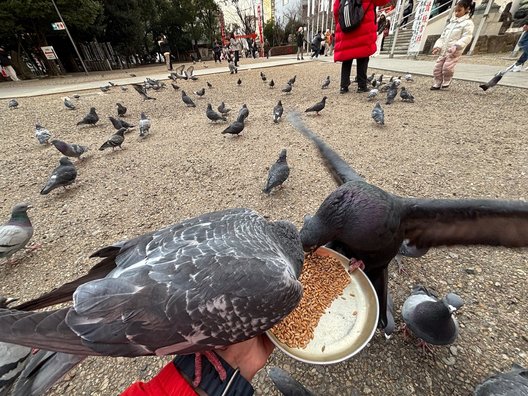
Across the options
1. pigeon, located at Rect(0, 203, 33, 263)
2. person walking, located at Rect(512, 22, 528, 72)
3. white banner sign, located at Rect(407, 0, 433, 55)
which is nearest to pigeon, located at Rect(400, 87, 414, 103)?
person walking, located at Rect(512, 22, 528, 72)

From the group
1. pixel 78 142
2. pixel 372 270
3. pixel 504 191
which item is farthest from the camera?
pixel 78 142

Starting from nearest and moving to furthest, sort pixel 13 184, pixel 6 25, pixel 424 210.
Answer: pixel 424 210
pixel 13 184
pixel 6 25

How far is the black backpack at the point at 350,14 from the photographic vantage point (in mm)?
7027

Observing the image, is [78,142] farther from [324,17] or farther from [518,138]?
[324,17]

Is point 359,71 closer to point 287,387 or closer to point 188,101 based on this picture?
point 188,101

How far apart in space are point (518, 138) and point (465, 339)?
491 centimetres

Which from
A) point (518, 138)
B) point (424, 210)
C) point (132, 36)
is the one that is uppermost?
point (132, 36)

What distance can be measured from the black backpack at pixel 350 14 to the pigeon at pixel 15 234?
28.3 ft

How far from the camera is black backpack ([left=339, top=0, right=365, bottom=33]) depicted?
703 centimetres

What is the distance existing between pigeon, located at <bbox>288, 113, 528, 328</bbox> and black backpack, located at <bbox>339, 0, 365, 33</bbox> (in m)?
7.56

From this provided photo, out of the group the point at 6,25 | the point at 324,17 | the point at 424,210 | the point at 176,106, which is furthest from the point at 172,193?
the point at 324,17

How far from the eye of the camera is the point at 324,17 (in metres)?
36.2

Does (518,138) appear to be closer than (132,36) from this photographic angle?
Yes

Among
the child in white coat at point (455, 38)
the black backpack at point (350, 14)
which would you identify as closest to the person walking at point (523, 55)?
the child in white coat at point (455, 38)
